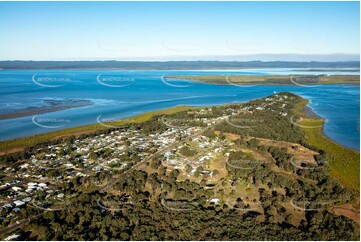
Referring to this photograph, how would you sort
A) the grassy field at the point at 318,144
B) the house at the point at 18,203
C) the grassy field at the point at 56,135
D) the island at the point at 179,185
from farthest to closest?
the grassy field at the point at 56,135 < the grassy field at the point at 318,144 < the house at the point at 18,203 < the island at the point at 179,185

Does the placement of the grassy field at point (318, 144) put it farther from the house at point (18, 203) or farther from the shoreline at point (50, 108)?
the shoreline at point (50, 108)

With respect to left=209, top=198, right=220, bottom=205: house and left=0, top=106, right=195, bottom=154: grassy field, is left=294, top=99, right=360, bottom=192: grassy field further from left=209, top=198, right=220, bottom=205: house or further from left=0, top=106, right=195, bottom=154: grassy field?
left=0, top=106, right=195, bottom=154: grassy field

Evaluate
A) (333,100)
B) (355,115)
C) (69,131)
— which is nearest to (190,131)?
(69,131)

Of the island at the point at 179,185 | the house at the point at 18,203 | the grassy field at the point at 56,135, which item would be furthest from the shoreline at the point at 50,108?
the house at the point at 18,203

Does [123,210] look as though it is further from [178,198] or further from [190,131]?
[190,131]

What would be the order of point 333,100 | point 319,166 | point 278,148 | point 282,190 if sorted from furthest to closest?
1. point 333,100
2. point 278,148
3. point 319,166
4. point 282,190
